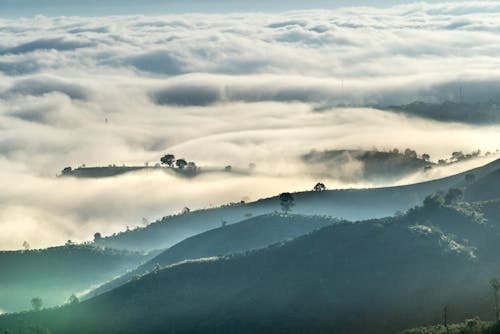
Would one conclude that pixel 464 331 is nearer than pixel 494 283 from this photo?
Yes

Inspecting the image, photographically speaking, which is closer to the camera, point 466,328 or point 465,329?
point 465,329

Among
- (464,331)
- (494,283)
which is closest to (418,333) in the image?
(464,331)

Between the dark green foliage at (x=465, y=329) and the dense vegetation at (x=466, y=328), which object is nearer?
the dense vegetation at (x=466, y=328)

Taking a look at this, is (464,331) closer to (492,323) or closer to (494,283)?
(492,323)

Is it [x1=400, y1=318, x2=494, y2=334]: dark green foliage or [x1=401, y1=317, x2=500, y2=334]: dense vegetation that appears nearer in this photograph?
[x1=401, y1=317, x2=500, y2=334]: dense vegetation

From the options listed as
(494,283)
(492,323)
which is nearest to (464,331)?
(492,323)

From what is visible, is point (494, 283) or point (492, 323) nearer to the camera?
point (492, 323)
